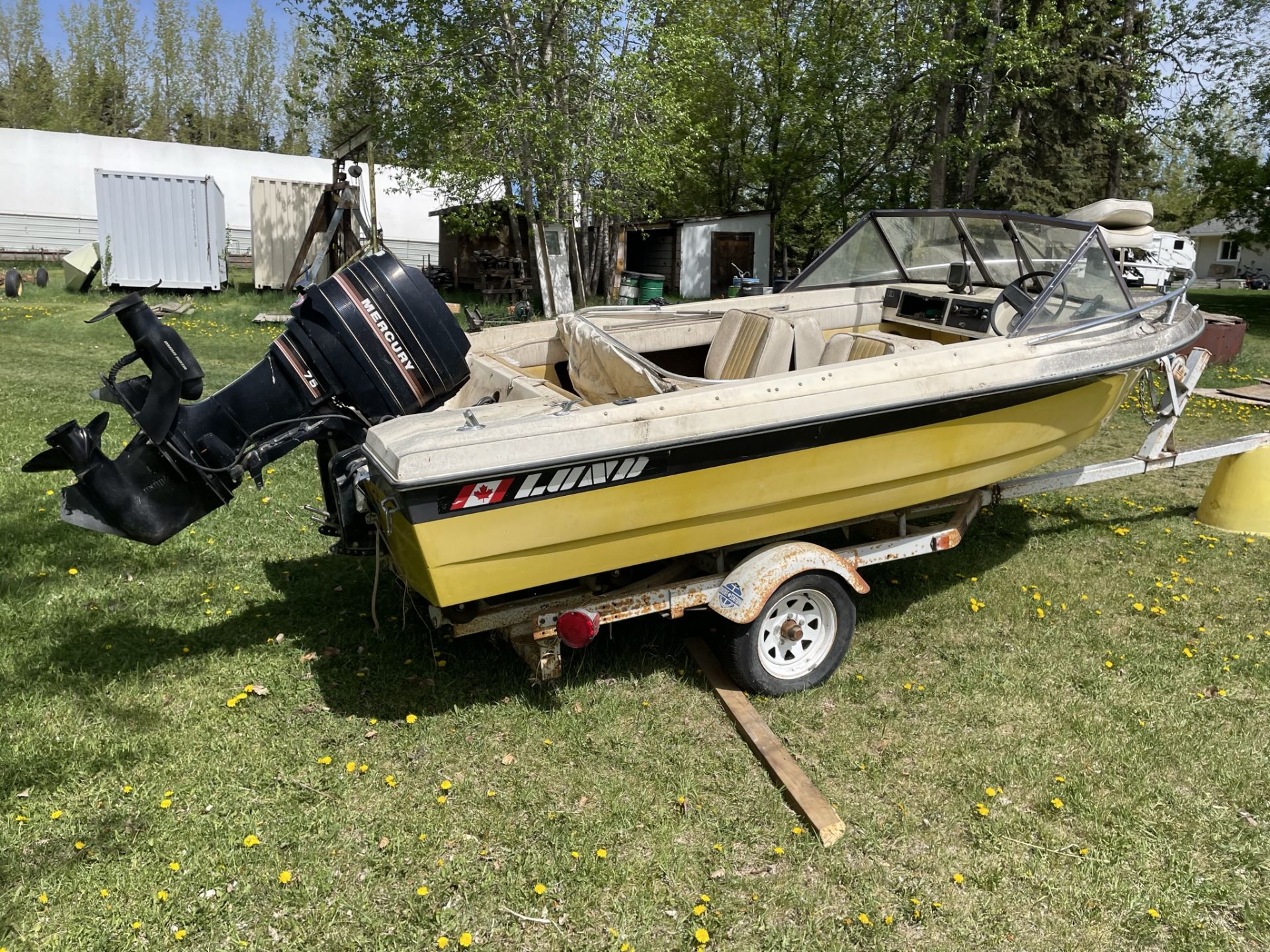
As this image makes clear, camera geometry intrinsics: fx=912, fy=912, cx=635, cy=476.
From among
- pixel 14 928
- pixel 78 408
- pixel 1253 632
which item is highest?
pixel 78 408

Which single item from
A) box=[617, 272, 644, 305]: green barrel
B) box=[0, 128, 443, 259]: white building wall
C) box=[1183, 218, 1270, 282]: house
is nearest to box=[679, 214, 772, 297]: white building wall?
box=[617, 272, 644, 305]: green barrel

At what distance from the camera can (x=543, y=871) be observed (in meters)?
2.79

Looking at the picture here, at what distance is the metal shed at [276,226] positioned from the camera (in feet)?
57.0

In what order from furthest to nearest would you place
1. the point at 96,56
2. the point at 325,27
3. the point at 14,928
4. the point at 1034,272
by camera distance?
the point at 96,56 < the point at 325,27 < the point at 1034,272 < the point at 14,928

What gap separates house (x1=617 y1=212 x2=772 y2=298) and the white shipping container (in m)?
8.79

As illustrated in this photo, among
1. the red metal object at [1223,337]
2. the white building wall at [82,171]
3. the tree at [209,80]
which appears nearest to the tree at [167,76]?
the tree at [209,80]

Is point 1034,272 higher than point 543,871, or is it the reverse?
point 1034,272

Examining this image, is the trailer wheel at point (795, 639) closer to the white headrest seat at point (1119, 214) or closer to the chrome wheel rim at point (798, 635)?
the chrome wheel rim at point (798, 635)

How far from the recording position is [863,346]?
14.4 ft

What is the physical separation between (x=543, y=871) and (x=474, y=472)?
1.25 metres

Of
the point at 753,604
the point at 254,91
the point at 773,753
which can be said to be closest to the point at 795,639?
the point at 753,604

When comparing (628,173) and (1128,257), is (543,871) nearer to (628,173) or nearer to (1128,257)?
(628,173)

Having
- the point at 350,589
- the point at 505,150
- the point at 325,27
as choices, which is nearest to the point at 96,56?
the point at 325,27

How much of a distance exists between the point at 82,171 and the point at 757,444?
3029 centimetres
